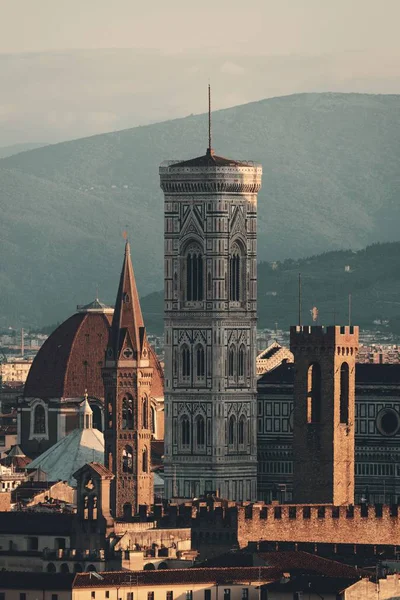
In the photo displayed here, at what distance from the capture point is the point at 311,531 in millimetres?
145000

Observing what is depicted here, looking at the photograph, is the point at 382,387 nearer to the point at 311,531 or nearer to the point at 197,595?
the point at 311,531

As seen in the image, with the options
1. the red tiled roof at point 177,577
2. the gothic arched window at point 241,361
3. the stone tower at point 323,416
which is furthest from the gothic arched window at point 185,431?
the red tiled roof at point 177,577

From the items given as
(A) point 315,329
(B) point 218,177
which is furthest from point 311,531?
(B) point 218,177

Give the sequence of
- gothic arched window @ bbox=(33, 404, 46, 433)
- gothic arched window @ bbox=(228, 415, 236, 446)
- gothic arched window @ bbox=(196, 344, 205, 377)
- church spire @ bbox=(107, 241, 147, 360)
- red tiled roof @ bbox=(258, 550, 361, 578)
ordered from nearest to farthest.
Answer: red tiled roof @ bbox=(258, 550, 361, 578), church spire @ bbox=(107, 241, 147, 360), gothic arched window @ bbox=(196, 344, 205, 377), gothic arched window @ bbox=(228, 415, 236, 446), gothic arched window @ bbox=(33, 404, 46, 433)

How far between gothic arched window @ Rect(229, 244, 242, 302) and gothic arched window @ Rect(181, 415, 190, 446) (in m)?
6.11

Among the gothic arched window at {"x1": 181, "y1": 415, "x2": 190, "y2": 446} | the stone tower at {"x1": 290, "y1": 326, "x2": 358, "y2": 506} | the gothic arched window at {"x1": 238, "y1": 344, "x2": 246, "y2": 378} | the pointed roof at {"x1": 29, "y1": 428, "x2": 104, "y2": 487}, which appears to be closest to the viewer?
the stone tower at {"x1": 290, "y1": 326, "x2": 358, "y2": 506}

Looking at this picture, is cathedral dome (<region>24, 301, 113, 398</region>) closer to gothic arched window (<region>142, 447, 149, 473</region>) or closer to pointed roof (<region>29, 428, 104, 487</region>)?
pointed roof (<region>29, 428, 104, 487</region>)

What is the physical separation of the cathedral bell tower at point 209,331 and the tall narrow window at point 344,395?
31.5 ft

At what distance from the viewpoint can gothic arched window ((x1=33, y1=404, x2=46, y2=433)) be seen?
198 metres

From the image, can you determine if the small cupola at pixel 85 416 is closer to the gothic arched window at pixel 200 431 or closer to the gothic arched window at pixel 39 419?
the gothic arched window at pixel 39 419

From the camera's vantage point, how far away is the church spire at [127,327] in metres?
169

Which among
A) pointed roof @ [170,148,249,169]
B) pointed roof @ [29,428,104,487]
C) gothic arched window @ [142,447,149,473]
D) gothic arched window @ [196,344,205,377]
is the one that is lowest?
gothic arched window @ [142,447,149,473]

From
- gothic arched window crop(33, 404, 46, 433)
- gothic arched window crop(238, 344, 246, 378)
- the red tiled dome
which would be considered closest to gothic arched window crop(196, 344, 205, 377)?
gothic arched window crop(238, 344, 246, 378)

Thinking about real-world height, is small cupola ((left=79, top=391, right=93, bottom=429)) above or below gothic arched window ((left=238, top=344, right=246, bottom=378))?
below
